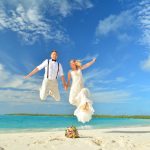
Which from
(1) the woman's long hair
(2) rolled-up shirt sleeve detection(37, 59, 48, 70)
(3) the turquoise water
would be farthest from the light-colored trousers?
(3) the turquoise water

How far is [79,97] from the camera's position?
14086mm

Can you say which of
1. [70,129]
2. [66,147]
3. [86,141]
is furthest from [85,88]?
[66,147]

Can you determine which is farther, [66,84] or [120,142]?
[66,84]

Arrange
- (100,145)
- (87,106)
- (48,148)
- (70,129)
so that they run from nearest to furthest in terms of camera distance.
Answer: (48,148) < (100,145) < (70,129) < (87,106)

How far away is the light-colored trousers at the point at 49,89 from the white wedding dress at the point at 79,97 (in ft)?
2.08

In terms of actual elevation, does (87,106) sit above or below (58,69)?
below

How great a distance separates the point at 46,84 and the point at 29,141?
380 centimetres

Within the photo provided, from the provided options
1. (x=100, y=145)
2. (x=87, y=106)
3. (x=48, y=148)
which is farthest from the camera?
(x=87, y=106)

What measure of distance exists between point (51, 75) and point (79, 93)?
139 cm

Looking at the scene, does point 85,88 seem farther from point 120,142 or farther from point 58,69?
point 120,142

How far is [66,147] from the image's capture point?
10.2 metres

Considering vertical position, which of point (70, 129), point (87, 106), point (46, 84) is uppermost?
point (46, 84)

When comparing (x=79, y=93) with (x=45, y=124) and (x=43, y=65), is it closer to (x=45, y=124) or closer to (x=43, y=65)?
(x=43, y=65)

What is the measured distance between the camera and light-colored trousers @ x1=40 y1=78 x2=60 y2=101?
46.8 ft
